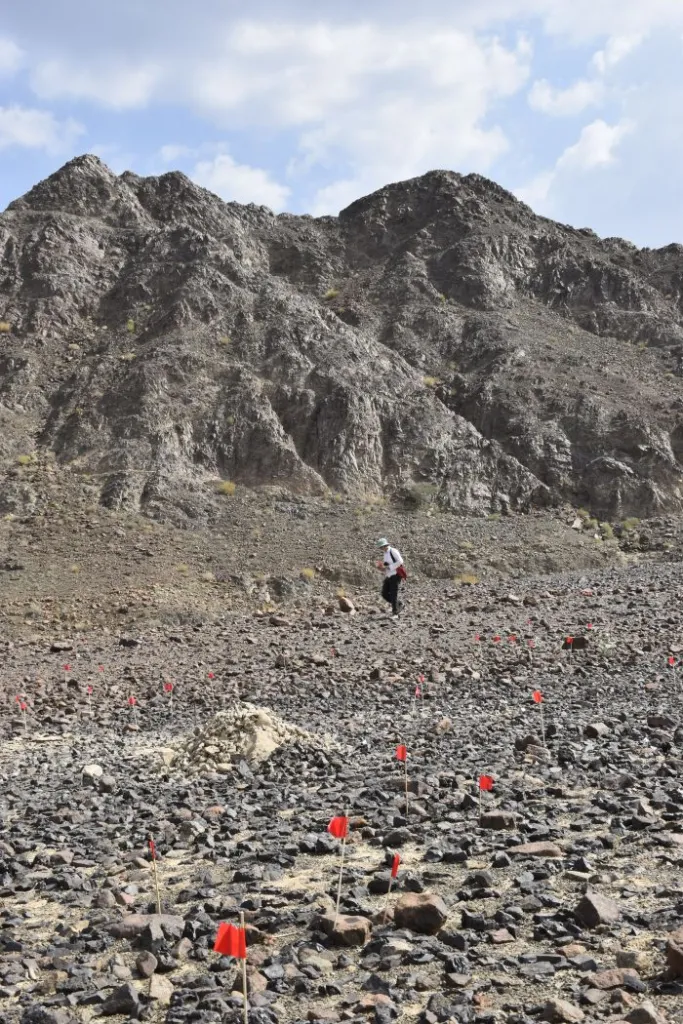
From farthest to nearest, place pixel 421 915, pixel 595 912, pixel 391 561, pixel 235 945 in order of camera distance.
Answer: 1. pixel 391 561
2. pixel 421 915
3. pixel 595 912
4. pixel 235 945

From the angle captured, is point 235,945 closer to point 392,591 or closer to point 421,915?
point 421,915

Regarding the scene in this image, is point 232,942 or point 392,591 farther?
point 392,591

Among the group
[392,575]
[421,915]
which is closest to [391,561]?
[392,575]

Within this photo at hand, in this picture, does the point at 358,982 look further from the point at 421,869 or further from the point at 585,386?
the point at 585,386

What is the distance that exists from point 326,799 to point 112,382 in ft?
96.0

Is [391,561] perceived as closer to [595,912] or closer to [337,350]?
[595,912]

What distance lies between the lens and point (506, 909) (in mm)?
4633

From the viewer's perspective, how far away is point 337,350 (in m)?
36.1

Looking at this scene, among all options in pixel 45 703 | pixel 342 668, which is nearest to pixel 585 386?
pixel 342 668

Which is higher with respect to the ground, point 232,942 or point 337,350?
point 337,350

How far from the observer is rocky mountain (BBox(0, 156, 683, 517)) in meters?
31.5

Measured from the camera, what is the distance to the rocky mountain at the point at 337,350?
1240 inches

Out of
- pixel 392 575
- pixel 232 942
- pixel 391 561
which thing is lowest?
pixel 232 942

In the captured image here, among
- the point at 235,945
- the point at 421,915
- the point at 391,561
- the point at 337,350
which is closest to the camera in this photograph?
the point at 235,945
